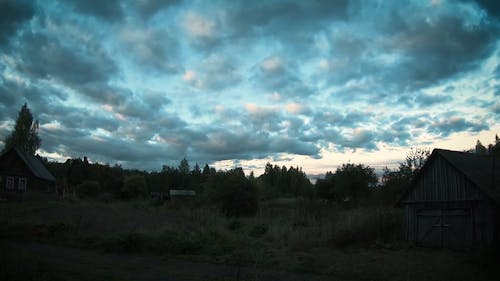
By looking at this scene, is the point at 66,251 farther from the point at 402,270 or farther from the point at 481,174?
the point at 481,174

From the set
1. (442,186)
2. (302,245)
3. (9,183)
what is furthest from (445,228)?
(9,183)

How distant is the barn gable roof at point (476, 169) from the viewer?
1786 cm

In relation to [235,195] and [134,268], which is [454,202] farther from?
→ [235,195]

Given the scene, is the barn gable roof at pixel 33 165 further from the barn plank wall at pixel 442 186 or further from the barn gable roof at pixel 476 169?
the barn plank wall at pixel 442 186

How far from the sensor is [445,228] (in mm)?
19938

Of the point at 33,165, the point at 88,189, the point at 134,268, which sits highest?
the point at 33,165

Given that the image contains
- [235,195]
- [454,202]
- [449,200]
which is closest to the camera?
[454,202]

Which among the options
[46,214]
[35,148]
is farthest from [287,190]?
[46,214]

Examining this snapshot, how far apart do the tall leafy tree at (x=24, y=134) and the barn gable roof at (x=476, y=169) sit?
56.1 m

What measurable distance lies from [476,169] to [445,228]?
11.6 ft

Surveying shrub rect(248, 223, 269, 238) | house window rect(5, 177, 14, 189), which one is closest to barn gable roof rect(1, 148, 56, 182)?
house window rect(5, 177, 14, 189)

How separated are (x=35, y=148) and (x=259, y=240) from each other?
51773mm

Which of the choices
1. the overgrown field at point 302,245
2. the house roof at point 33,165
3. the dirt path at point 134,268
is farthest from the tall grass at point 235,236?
the house roof at point 33,165

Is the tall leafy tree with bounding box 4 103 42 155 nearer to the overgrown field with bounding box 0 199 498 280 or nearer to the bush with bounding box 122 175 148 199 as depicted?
the bush with bounding box 122 175 148 199
